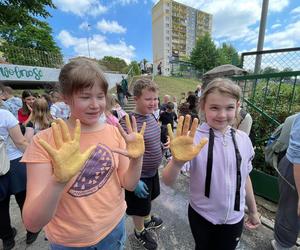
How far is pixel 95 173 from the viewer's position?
1085mm

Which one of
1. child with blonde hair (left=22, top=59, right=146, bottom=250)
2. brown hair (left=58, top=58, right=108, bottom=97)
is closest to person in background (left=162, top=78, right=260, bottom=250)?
child with blonde hair (left=22, top=59, right=146, bottom=250)

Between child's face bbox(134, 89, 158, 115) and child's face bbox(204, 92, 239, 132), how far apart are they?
0.79 metres

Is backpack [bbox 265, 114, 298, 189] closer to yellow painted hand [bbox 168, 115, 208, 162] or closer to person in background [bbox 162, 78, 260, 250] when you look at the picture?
person in background [bbox 162, 78, 260, 250]

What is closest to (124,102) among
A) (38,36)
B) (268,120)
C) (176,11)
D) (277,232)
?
(268,120)

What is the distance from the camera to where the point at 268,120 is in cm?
311

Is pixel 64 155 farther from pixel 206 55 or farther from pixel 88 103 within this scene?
pixel 206 55

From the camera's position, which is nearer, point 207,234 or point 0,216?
point 207,234

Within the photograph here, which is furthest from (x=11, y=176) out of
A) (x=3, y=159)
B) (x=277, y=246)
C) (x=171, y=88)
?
(x=171, y=88)

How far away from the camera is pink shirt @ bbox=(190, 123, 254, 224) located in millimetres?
1318

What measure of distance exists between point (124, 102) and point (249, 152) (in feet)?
34.7

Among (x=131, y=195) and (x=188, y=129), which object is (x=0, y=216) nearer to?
(x=131, y=195)

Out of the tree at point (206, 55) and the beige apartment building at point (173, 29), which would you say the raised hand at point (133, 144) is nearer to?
the tree at point (206, 55)

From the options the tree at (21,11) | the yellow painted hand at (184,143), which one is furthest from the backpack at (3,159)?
the tree at (21,11)

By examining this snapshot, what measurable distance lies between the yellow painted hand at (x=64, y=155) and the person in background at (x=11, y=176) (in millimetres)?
1538
